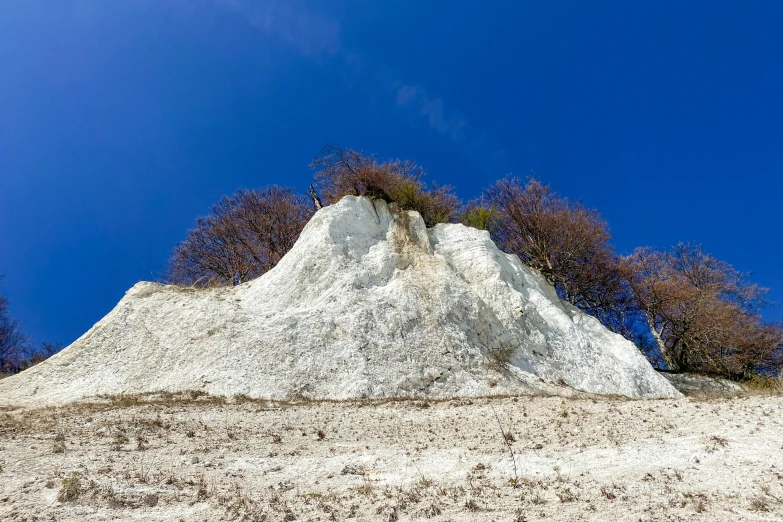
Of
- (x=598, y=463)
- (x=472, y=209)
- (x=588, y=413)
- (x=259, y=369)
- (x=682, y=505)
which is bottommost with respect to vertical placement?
(x=682, y=505)

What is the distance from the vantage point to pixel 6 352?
112 feet

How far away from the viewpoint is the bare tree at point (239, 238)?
30.3 metres

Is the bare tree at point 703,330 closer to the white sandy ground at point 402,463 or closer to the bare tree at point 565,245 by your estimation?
the bare tree at point 565,245

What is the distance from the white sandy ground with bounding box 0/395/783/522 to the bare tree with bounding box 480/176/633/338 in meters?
15.9

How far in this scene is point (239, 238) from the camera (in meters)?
31.0

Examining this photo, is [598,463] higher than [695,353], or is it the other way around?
[695,353]

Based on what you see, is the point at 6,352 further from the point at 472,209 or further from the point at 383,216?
the point at 472,209

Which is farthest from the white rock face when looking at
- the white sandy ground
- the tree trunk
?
the tree trunk

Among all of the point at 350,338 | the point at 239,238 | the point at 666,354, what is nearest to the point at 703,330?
the point at 666,354

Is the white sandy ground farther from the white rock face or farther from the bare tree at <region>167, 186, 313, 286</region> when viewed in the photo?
the bare tree at <region>167, 186, 313, 286</region>

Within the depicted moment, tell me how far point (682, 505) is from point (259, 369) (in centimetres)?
1126

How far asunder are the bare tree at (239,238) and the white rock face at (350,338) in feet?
38.1

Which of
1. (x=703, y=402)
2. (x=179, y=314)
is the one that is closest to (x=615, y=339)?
(x=703, y=402)

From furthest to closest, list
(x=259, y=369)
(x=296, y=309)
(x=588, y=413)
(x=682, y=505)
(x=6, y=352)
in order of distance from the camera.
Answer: (x=6, y=352), (x=296, y=309), (x=259, y=369), (x=588, y=413), (x=682, y=505)
